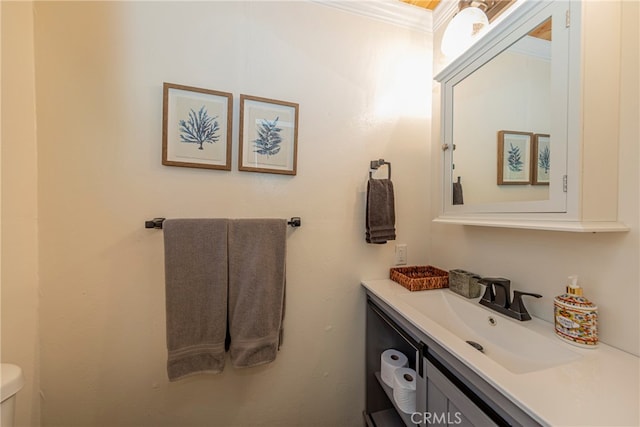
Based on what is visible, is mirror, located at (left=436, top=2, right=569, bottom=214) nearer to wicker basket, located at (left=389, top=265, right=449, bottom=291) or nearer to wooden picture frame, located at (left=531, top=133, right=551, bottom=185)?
wooden picture frame, located at (left=531, top=133, right=551, bottom=185)

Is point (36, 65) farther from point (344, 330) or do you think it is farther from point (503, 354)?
point (503, 354)

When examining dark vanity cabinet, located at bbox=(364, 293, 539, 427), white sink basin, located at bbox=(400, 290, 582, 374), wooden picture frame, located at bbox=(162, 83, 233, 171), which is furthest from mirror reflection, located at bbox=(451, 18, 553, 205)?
wooden picture frame, located at bbox=(162, 83, 233, 171)

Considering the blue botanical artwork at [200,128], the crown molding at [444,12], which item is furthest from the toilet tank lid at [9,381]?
the crown molding at [444,12]

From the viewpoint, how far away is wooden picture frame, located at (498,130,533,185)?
2.63 ft

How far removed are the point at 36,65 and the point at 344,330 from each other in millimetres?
1707

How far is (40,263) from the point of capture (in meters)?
0.89

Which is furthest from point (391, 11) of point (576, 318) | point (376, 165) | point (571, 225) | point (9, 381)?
point (9, 381)

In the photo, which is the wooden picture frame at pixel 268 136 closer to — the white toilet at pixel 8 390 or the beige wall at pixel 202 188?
the beige wall at pixel 202 188

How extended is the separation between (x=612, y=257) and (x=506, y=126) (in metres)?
0.52

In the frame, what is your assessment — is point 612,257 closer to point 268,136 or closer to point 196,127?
point 268,136

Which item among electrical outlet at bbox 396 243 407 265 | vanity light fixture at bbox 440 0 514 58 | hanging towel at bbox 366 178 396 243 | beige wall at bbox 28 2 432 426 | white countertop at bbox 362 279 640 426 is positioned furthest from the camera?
electrical outlet at bbox 396 243 407 265

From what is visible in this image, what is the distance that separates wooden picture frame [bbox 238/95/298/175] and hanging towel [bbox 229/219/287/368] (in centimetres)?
27

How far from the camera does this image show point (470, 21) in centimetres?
105

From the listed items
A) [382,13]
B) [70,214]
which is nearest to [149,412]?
[70,214]
